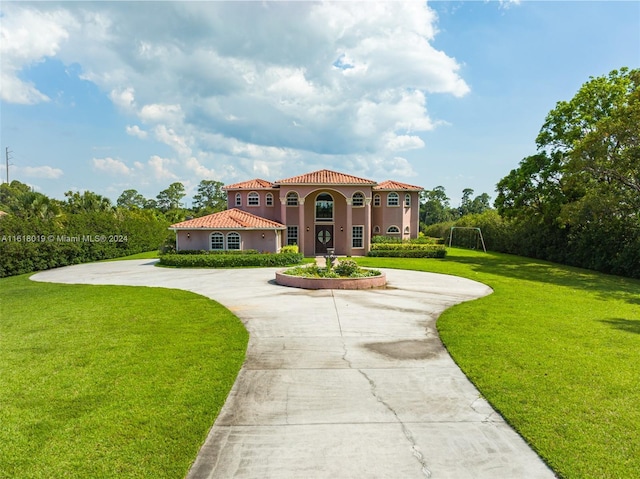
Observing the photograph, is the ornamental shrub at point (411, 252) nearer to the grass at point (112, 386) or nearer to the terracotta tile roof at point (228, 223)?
the terracotta tile roof at point (228, 223)

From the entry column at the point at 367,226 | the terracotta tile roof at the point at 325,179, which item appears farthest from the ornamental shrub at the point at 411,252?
the terracotta tile roof at the point at 325,179

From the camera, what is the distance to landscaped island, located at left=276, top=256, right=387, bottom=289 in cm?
1427

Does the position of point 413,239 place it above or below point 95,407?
above

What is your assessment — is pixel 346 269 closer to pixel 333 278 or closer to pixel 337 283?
pixel 333 278

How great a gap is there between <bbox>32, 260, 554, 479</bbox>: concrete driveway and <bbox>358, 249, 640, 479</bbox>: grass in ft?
1.06

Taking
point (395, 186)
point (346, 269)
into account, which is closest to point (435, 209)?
point (395, 186)

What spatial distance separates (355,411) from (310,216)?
2559 cm

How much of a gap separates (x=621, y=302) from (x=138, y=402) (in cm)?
1482

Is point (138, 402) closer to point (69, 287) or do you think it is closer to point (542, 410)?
point (542, 410)

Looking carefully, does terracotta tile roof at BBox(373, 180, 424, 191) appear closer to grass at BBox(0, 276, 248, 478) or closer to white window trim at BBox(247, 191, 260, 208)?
white window trim at BBox(247, 191, 260, 208)

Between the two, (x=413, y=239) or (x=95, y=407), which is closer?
(x=95, y=407)

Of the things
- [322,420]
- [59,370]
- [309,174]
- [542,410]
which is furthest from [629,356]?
[309,174]

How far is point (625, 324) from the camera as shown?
30.9 ft

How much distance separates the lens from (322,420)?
4723 mm
